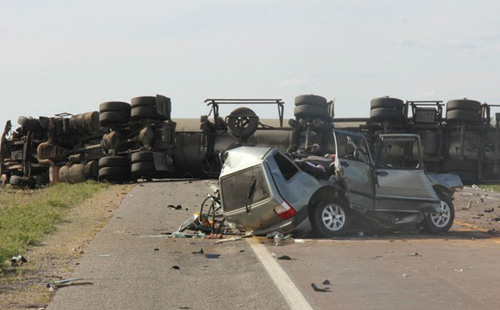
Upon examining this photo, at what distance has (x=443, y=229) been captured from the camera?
52.6 ft

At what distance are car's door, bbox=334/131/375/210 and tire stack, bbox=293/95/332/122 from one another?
36.3 feet

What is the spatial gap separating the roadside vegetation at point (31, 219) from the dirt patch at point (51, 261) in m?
0.23

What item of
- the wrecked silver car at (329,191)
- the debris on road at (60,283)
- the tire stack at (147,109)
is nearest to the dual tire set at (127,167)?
the tire stack at (147,109)

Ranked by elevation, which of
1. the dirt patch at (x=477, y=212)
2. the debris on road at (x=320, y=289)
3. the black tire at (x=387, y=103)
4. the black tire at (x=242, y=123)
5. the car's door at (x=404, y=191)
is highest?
the black tire at (x=387, y=103)

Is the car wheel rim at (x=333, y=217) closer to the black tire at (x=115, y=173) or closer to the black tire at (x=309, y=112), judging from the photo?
the black tire at (x=309, y=112)

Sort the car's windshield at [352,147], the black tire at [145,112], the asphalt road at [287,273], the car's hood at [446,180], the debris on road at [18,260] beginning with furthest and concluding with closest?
1. the black tire at [145,112]
2. the car's hood at [446,180]
3. the car's windshield at [352,147]
4. the debris on road at [18,260]
5. the asphalt road at [287,273]

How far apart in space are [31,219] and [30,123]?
824 inches

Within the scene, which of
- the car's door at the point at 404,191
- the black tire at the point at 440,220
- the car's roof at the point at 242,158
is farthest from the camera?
the black tire at the point at 440,220

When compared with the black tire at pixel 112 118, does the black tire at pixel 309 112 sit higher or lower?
higher

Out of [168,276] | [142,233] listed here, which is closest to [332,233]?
[142,233]

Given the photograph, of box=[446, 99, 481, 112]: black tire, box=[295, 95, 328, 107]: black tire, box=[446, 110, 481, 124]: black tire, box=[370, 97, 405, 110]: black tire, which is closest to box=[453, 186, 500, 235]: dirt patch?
box=[446, 110, 481, 124]: black tire

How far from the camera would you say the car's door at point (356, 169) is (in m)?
15.4

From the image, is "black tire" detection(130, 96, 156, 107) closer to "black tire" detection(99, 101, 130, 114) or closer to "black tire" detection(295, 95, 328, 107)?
"black tire" detection(99, 101, 130, 114)

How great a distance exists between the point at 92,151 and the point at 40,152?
328cm
